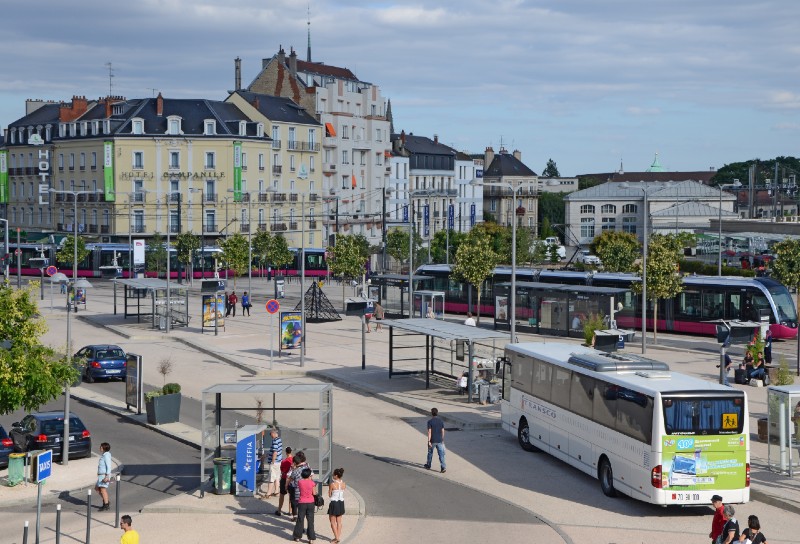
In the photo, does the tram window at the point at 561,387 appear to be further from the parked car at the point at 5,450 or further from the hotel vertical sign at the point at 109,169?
the hotel vertical sign at the point at 109,169

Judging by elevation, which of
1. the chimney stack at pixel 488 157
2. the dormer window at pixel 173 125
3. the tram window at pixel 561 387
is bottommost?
the tram window at pixel 561 387

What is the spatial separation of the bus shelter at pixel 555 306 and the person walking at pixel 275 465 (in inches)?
1102

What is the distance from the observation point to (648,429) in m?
19.3

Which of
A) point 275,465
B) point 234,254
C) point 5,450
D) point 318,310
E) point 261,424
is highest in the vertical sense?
point 234,254

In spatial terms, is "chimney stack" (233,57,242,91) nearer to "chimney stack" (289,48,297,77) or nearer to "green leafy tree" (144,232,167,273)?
"chimney stack" (289,48,297,77)

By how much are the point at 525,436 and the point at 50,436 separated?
11.2 metres

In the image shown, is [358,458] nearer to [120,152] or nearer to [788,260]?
[788,260]

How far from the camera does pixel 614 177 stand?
194250mm

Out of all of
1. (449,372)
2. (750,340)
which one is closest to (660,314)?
(750,340)

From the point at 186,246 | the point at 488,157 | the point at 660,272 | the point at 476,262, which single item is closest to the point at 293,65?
the point at 186,246

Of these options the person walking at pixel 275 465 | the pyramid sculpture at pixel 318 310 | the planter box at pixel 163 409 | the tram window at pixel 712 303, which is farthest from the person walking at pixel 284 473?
the pyramid sculpture at pixel 318 310

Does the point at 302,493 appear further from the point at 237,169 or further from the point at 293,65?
the point at 293,65

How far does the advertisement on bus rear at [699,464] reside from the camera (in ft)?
62.3

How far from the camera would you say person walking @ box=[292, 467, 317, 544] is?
704 inches
